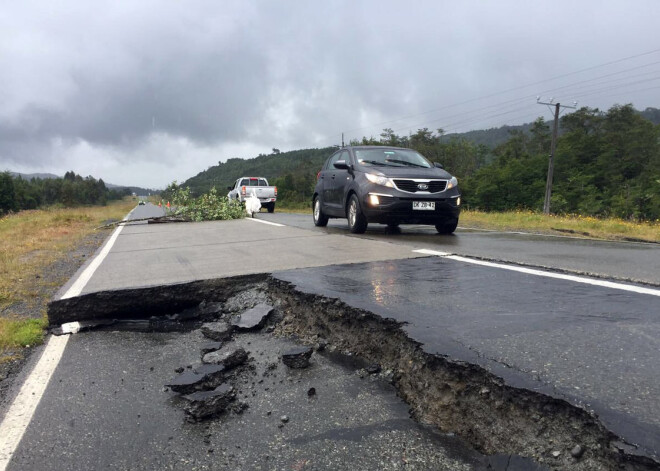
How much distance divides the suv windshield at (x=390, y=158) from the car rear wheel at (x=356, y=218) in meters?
0.81

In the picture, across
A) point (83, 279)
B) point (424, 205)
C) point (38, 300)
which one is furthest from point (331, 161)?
point (38, 300)

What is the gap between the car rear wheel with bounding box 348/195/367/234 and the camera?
9.18 m

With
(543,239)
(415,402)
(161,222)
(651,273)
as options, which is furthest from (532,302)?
(161,222)

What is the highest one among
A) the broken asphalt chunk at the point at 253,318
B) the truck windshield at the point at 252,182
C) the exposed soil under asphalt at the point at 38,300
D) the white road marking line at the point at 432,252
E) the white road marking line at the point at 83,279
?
the truck windshield at the point at 252,182

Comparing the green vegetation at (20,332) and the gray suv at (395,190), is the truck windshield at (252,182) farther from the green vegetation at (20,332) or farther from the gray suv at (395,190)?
the green vegetation at (20,332)

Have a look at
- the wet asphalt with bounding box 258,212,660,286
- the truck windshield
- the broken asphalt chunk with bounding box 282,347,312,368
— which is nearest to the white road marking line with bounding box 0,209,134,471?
the broken asphalt chunk with bounding box 282,347,312,368

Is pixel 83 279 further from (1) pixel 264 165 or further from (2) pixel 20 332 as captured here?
(1) pixel 264 165

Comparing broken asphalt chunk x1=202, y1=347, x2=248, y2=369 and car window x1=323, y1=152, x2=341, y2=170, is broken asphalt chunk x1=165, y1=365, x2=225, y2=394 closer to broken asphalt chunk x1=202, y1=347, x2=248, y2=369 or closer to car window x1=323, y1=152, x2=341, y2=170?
broken asphalt chunk x1=202, y1=347, x2=248, y2=369

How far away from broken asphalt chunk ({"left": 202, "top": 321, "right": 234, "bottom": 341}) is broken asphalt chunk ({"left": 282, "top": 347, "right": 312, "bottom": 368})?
2.57 ft

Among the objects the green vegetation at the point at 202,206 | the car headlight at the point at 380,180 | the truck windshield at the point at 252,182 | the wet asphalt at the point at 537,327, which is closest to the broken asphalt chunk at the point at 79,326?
the wet asphalt at the point at 537,327

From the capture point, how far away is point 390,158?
965 cm

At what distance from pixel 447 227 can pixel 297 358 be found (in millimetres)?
6848

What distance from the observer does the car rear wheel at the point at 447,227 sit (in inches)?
364

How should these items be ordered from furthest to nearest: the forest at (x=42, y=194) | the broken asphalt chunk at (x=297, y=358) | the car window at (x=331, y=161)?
the forest at (x=42, y=194), the car window at (x=331, y=161), the broken asphalt chunk at (x=297, y=358)
